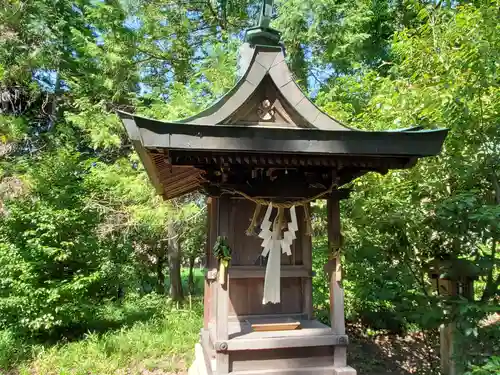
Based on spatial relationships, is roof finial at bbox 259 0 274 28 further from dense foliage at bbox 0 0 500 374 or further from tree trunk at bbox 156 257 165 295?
tree trunk at bbox 156 257 165 295

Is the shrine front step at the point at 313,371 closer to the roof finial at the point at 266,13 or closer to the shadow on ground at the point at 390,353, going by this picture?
the roof finial at the point at 266,13

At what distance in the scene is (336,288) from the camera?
9.71 feet

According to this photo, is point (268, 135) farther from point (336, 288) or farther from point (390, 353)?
point (390, 353)

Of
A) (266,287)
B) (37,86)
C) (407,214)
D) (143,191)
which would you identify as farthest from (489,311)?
(37,86)

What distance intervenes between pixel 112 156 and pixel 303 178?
739 centimetres

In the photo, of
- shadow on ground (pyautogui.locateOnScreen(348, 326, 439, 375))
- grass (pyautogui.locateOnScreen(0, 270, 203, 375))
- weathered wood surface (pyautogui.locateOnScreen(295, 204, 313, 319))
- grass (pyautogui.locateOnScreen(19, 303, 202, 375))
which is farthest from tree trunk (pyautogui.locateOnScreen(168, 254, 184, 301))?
weathered wood surface (pyautogui.locateOnScreen(295, 204, 313, 319))

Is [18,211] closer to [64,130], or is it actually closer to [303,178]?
[64,130]

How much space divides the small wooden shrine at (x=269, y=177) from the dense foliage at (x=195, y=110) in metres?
1.17

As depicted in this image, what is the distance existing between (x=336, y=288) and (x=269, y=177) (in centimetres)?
109

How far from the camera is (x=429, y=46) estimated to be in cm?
407

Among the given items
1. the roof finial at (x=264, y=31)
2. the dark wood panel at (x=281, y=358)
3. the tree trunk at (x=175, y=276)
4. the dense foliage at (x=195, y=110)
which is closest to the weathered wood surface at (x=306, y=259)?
the dark wood panel at (x=281, y=358)

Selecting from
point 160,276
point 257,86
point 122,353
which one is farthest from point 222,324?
point 160,276

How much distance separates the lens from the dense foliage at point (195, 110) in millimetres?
3625

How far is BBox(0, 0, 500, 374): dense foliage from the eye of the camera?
3625 mm
